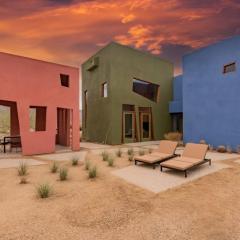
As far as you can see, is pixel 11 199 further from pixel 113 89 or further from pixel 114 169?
pixel 113 89

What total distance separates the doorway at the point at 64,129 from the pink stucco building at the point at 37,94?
181cm

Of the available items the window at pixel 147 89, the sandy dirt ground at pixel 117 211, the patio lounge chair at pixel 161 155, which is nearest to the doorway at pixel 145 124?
the window at pixel 147 89

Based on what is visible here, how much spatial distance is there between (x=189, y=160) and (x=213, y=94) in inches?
288

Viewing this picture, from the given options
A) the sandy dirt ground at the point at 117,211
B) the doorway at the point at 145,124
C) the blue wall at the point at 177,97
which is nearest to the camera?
the sandy dirt ground at the point at 117,211

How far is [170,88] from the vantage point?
Result: 22.3 m

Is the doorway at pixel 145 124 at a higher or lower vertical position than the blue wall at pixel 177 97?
lower

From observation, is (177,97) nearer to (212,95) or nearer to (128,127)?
(128,127)

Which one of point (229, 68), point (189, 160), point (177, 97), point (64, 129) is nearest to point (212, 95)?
point (229, 68)

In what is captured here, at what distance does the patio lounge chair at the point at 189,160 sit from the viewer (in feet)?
25.6

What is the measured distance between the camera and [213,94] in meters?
14.1

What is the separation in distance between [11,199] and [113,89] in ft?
43.9

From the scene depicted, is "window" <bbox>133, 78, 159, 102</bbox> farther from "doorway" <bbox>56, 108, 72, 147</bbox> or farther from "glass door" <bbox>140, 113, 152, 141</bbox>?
"doorway" <bbox>56, 108, 72, 147</bbox>

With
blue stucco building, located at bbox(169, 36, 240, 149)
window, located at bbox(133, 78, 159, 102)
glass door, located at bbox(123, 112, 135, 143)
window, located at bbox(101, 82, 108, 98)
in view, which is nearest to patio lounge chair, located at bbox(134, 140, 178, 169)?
blue stucco building, located at bbox(169, 36, 240, 149)

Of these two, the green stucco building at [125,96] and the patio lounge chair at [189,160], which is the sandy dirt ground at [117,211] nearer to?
the patio lounge chair at [189,160]
